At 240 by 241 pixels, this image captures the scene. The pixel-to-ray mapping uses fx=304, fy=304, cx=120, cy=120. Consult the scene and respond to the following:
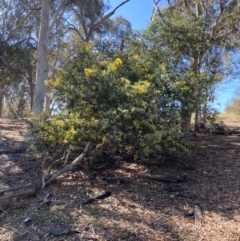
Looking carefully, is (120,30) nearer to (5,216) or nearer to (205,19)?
(205,19)

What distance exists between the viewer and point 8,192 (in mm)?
4949

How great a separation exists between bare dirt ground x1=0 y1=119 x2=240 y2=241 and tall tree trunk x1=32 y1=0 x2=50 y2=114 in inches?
91.9

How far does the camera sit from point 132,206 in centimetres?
481

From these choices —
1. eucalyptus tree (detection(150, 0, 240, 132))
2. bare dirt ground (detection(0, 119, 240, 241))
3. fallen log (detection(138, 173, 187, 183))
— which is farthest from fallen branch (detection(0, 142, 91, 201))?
eucalyptus tree (detection(150, 0, 240, 132))

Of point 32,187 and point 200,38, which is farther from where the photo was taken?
point 200,38

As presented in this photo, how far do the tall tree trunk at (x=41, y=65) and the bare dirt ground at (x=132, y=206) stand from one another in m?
2.33

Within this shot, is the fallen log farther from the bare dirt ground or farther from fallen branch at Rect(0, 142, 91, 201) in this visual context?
fallen branch at Rect(0, 142, 91, 201)

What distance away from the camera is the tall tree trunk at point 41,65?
28.6ft

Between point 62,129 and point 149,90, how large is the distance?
171 centimetres

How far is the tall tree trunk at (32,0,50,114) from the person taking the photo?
871 cm

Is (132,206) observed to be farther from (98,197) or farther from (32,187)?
(32,187)

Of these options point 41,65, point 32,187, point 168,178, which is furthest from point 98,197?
point 41,65

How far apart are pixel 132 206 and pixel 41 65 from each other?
558cm

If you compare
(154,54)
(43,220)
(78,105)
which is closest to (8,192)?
(43,220)
